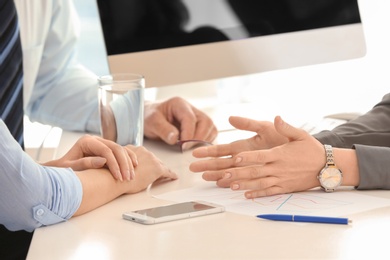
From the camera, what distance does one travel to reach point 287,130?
3.61 feet

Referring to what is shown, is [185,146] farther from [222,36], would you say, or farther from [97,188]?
[97,188]

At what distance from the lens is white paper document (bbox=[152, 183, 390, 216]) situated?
100 centimetres

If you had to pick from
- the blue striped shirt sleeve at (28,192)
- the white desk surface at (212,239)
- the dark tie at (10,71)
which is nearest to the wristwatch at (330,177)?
the white desk surface at (212,239)

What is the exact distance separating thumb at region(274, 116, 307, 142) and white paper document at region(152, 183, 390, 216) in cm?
8

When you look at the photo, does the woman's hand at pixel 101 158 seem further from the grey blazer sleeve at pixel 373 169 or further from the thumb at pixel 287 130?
the grey blazer sleeve at pixel 373 169

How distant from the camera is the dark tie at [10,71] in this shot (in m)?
1.45

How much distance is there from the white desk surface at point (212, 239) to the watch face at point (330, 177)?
0.10 metres

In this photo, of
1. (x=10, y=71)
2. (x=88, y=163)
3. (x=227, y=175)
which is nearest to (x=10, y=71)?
(x=10, y=71)

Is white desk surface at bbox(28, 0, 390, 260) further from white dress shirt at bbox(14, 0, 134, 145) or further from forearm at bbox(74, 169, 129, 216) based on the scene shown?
white dress shirt at bbox(14, 0, 134, 145)

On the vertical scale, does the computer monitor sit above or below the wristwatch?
above

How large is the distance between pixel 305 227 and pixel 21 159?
0.35 m

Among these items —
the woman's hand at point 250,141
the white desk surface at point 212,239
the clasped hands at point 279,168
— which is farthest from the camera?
the woman's hand at point 250,141

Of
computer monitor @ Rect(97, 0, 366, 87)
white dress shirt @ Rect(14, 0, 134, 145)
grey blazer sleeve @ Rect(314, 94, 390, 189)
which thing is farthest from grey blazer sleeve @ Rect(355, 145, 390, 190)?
white dress shirt @ Rect(14, 0, 134, 145)

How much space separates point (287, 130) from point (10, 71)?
0.62 m
